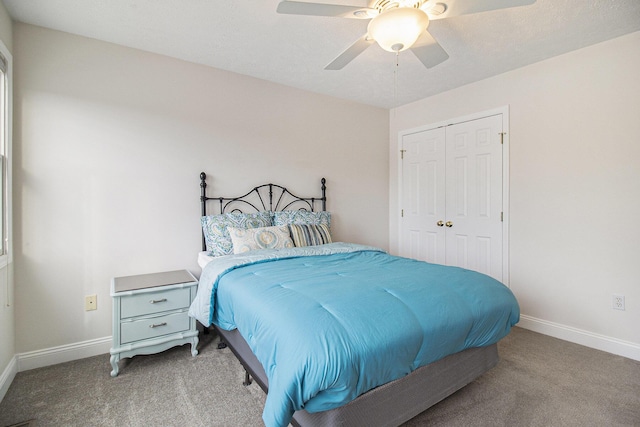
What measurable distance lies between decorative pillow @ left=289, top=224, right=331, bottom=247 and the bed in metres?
0.38

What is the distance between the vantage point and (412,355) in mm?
1367

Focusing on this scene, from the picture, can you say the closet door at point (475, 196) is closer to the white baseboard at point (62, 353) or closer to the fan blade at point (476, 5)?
the fan blade at point (476, 5)

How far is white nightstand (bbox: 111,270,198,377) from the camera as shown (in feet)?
6.94

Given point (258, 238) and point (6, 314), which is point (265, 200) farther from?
point (6, 314)

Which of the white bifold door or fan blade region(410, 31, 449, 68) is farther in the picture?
the white bifold door

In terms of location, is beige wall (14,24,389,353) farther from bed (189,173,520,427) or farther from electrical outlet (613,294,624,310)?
electrical outlet (613,294,624,310)

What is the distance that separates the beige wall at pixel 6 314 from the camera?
6.30 ft

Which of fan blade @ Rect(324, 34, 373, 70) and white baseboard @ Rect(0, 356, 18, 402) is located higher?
fan blade @ Rect(324, 34, 373, 70)

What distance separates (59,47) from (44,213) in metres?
1.27

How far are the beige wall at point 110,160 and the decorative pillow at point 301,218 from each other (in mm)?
411

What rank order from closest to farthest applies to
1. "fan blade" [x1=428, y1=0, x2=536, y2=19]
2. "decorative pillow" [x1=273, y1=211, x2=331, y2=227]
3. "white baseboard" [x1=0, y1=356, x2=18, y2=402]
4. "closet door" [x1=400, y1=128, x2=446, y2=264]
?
1. "fan blade" [x1=428, y1=0, x2=536, y2=19]
2. "white baseboard" [x1=0, y1=356, x2=18, y2=402]
3. "decorative pillow" [x1=273, y1=211, x2=331, y2=227]
4. "closet door" [x1=400, y1=128, x2=446, y2=264]

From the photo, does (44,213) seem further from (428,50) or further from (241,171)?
(428,50)

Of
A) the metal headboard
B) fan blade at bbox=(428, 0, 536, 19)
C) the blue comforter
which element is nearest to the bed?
the blue comforter

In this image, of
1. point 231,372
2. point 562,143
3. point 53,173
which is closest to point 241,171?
point 53,173
